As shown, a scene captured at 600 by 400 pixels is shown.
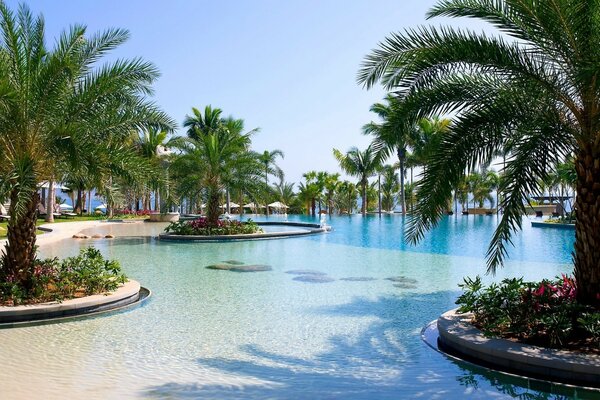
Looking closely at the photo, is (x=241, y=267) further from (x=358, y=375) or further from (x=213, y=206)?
(x=213, y=206)

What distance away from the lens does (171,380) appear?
5.60 meters

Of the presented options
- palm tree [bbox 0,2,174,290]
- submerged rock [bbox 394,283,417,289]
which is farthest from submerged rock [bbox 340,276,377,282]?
palm tree [bbox 0,2,174,290]

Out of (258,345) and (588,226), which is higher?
(588,226)

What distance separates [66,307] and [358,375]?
507 centimetres

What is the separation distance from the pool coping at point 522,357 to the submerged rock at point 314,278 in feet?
19.2

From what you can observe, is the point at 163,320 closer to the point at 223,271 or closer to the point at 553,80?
the point at 223,271

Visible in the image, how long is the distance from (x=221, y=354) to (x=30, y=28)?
6.54 metres

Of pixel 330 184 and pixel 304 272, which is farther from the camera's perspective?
pixel 330 184

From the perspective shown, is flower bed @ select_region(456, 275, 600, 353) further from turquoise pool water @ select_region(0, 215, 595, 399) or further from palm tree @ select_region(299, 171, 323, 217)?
palm tree @ select_region(299, 171, 323, 217)

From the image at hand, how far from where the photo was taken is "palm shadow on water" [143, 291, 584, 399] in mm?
5250

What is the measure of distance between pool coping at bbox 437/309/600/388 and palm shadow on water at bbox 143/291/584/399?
19cm

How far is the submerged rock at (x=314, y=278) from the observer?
1266cm

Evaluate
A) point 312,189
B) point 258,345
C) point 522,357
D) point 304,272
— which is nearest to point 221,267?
point 304,272

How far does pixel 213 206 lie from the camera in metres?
25.4
